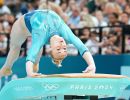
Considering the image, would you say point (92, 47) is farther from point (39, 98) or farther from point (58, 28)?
point (39, 98)

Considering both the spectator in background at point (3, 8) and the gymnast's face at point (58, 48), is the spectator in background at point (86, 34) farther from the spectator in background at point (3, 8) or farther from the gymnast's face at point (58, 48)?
the gymnast's face at point (58, 48)

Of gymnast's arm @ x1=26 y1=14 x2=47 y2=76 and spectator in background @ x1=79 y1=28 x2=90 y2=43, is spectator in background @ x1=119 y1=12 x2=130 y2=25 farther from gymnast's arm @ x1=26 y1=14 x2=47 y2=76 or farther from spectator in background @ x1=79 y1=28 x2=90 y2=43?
gymnast's arm @ x1=26 y1=14 x2=47 y2=76

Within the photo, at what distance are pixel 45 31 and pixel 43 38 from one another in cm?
11

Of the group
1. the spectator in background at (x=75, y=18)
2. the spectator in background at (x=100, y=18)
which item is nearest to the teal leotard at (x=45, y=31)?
the spectator in background at (x=100, y=18)

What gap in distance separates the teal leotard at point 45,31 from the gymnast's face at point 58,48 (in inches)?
10.3

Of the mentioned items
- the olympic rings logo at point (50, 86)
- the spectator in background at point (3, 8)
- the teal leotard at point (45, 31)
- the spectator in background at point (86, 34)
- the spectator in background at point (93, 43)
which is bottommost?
the olympic rings logo at point (50, 86)

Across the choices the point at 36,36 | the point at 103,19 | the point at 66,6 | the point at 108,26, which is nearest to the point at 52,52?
the point at 36,36

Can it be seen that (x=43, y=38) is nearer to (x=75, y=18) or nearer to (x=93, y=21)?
(x=93, y=21)

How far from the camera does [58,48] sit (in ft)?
23.3

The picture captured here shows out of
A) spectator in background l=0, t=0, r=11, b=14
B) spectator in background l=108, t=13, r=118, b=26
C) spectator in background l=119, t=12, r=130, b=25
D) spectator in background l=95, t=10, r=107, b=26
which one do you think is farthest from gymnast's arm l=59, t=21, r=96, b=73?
spectator in background l=0, t=0, r=11, b=14

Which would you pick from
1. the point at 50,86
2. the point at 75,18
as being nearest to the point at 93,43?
the point at 75,18

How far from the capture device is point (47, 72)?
445 inches

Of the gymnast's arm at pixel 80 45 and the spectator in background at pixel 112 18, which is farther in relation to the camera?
the spectator in background at pixel 112 18

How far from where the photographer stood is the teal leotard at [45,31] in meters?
7.40
